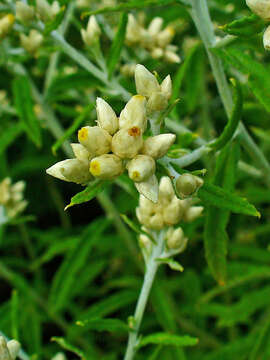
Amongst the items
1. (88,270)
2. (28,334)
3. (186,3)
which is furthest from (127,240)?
(186,3)

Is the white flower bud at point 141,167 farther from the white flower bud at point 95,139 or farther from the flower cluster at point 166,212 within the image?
the flower cluster at point 166,212

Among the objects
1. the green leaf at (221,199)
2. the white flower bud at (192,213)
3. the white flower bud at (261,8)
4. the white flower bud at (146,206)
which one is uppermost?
the white flower bud at (261,8)

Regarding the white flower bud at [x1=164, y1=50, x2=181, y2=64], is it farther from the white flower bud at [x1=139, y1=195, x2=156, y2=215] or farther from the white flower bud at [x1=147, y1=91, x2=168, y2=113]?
the white flower bud at [x1=147, y1=91, x2=168, y2=113]

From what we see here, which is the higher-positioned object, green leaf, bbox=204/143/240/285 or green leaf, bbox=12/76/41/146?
green leaf, bbox=12/76/41/146

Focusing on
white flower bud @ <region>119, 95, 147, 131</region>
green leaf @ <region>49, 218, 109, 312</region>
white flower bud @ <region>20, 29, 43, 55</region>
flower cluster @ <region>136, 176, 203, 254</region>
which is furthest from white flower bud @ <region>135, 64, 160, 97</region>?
green leaf @ <region>49, 218, 109, 312</region>

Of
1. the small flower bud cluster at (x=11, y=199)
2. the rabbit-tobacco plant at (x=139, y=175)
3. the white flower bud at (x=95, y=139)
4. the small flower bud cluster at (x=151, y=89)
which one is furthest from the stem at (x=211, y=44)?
the small flower bud cluster at (x=11, y=199)

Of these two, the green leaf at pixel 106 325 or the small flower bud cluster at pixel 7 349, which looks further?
the green leaf at pixel 106 325

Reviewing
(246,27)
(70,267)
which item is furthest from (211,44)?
(70,267)
